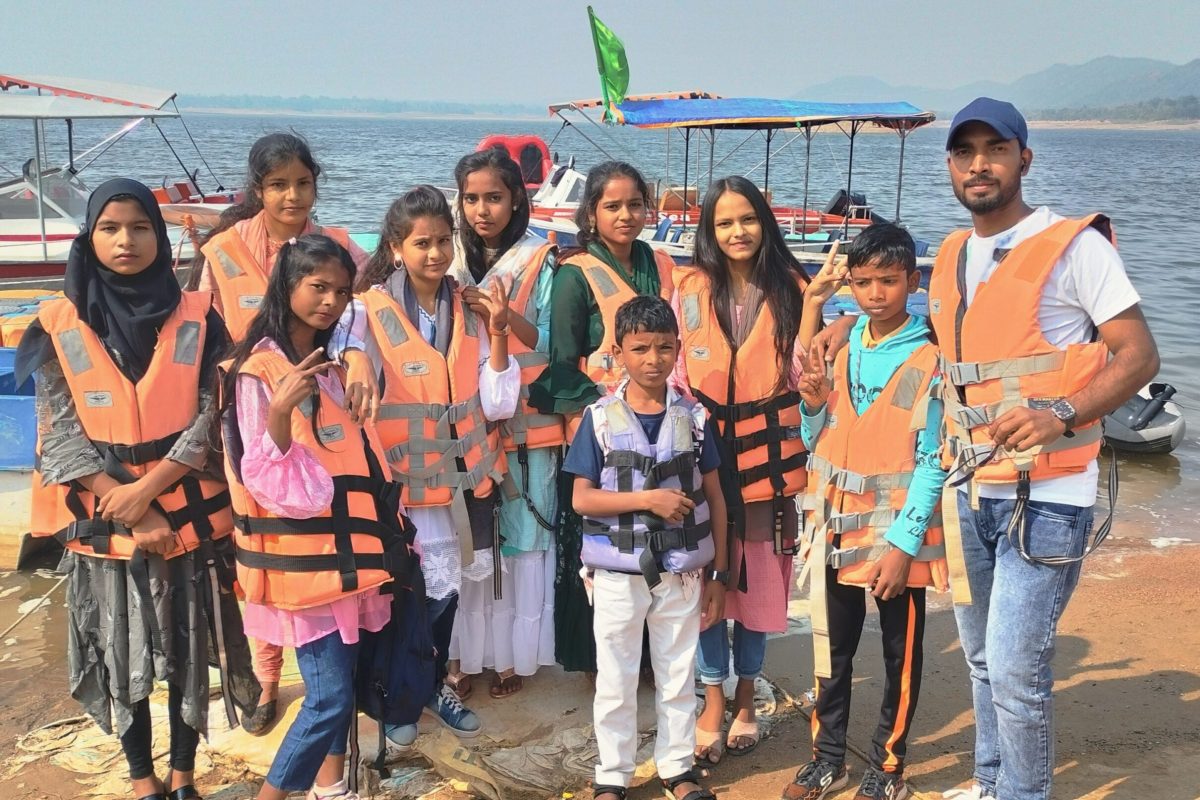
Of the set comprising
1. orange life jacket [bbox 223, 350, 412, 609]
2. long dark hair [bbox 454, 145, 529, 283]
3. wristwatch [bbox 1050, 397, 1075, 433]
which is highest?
long dark hair [bbox 454, 145, 529, 283]

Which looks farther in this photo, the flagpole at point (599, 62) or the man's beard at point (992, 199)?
the flagpole at point (599, 62)

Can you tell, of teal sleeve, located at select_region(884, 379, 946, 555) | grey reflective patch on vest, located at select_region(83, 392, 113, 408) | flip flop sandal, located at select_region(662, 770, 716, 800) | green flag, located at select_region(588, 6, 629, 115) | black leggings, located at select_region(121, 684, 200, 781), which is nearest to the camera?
grey reflective patch on vest, located at select_region(83, 392, 113, 408)

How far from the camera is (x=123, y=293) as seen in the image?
3.07 metres

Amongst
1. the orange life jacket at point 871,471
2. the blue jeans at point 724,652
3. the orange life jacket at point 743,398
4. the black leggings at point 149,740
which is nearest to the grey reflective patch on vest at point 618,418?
the orange life jacket at point 743,398

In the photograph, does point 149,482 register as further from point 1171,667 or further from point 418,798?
point 1171,667

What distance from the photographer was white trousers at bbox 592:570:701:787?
3240 millimetres

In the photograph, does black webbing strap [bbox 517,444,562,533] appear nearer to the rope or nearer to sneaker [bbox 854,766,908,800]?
sneaker [bbox 854,766,908,800]

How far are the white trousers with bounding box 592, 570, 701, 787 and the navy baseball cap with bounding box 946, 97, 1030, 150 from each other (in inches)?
64.6

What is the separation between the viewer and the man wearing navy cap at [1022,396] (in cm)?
272

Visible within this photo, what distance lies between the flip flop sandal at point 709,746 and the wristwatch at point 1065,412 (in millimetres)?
1780

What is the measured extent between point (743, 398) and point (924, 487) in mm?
719

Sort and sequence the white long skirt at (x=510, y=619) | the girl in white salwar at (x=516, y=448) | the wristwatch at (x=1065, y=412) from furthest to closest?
the white long skirt at (x=510, y=619)
the girl in white salwar at (x=516, y=448)
the wristwatch at (x=1065, y=412)

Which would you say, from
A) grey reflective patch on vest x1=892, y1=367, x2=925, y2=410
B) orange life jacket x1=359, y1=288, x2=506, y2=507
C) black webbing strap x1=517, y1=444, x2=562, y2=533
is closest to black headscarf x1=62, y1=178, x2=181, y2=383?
orange life jacket x1=359, y1=288, x2=506, y2=507

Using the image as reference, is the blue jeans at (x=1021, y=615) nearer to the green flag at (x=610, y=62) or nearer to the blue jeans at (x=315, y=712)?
the blue jeans at (x=315, y=712)
